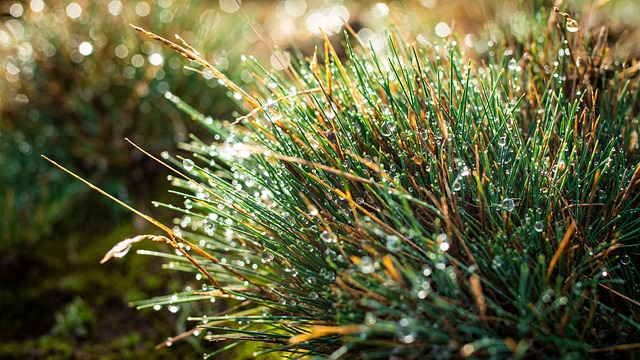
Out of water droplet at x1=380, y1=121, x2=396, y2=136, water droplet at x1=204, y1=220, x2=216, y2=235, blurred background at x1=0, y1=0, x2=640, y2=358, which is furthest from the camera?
blurred background at x1=0, y1=0, x2=640, y2=358

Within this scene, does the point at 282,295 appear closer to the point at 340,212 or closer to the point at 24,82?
the point at 340,212

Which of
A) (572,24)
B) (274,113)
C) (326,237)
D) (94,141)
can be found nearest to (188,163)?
(274,113)

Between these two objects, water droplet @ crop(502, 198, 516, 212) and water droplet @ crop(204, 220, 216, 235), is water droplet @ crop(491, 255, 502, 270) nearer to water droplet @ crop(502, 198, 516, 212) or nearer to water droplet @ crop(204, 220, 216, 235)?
water droplet @ crop(502, 198, 516, 212)

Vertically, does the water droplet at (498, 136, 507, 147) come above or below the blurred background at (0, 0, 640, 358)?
above

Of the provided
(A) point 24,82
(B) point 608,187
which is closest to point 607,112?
(B) point 608,187

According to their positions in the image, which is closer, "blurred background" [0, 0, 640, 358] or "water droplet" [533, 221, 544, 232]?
"water droplet" [533, 221, 544, 232]

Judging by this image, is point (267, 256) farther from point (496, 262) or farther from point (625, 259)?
point (625, 259)

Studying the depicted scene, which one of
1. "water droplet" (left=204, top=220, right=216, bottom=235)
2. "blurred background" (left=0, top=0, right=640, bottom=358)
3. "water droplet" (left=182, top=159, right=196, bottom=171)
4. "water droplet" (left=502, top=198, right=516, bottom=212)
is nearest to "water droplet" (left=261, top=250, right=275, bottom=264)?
"water droplet" (left=204, top=220, right=216, bottom=235)
